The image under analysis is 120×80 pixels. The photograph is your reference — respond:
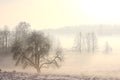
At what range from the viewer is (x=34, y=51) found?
43375mm

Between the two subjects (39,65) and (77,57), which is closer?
(39,65)

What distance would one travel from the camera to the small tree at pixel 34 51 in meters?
43.1

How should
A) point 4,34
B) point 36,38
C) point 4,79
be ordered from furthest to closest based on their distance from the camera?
point 4,34 < point 36,38 < point 4,79

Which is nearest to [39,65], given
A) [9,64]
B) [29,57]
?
[29,57]

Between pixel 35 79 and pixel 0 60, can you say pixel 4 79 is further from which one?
pixel 0 60

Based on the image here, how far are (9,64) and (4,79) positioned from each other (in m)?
43.1

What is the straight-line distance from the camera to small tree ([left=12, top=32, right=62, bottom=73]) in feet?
141

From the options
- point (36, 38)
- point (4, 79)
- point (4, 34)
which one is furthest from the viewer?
point (4, 34)

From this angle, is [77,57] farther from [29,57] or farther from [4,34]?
[29,57]

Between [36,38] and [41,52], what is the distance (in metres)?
2.15

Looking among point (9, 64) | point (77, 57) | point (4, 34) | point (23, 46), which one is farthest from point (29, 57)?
point (77, 57)

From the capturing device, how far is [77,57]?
8238 centimetres

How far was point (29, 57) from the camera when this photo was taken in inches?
1724

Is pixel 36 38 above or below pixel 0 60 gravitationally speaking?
above
